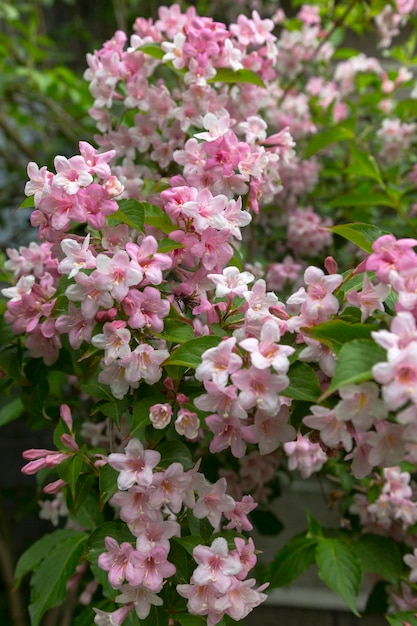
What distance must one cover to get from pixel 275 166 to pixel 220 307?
38 centimetres

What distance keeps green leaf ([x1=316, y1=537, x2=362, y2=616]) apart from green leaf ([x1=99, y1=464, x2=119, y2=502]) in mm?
444

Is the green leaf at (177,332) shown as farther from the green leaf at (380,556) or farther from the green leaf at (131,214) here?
the green leaf at (380,556)

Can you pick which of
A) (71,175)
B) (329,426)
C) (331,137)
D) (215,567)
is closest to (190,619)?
(215,567)

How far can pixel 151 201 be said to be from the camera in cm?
93

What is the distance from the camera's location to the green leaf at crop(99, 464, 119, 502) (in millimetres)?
705

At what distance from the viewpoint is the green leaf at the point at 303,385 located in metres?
0.60

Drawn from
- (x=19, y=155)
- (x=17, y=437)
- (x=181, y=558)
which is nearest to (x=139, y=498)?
(x=181, y=558)

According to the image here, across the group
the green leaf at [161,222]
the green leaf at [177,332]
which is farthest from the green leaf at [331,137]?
the green leaf at [177,332]

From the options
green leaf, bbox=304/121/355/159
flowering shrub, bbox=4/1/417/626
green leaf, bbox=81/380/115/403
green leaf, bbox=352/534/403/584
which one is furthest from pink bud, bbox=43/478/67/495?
green leaf, bbox=304/121/355/159

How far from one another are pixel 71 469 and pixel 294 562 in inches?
22.2

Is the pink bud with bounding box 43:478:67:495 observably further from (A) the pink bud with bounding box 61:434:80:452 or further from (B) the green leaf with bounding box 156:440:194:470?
(B) the green leaf with bounding box 156:440:194:470

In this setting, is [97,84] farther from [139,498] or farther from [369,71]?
[369,71]

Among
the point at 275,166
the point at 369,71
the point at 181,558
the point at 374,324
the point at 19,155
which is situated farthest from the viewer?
the point at 19,155

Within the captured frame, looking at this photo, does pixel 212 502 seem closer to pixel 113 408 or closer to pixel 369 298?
pixel 113 408
